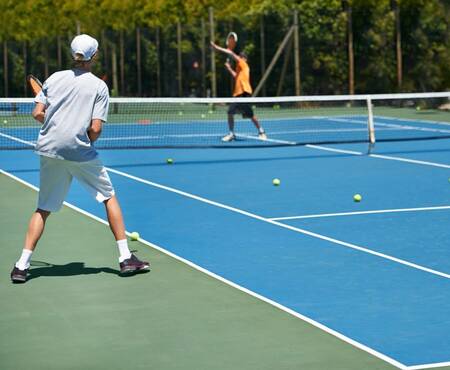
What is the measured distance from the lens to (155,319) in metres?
6.64

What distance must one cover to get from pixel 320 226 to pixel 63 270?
2.77m

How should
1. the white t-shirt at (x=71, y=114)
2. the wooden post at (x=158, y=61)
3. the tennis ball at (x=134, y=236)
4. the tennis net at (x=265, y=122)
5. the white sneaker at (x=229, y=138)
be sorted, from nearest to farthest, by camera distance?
the white t-shirt at (x=71, y=114), the tennis ball at (x=134, y=236), the tennis net at (x=265, y=122), the white sneaker at (x=229, y=138), the wooden post at (x=158, y=61)

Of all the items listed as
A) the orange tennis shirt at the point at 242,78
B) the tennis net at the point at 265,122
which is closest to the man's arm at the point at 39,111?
the tennis net at the point at 265,122

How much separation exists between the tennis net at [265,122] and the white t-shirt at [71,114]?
803cm

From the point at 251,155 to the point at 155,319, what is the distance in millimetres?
10466

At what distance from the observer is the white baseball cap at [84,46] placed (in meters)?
7.57

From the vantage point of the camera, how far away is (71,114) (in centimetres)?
756

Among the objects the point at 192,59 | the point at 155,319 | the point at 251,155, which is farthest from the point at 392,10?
the point at 155,319

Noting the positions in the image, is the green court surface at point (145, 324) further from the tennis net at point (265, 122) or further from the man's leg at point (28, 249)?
the tennis net at point (265, 122)

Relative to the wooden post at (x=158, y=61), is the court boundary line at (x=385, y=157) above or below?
below

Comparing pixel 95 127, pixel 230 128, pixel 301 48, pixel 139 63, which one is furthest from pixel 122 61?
pixel 95 127

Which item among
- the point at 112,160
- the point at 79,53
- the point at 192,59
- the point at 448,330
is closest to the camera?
the point at 448,330

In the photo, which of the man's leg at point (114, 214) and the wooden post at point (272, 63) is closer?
the man's leg at point (114, 214)

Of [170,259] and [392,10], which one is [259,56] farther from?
[170,259]
